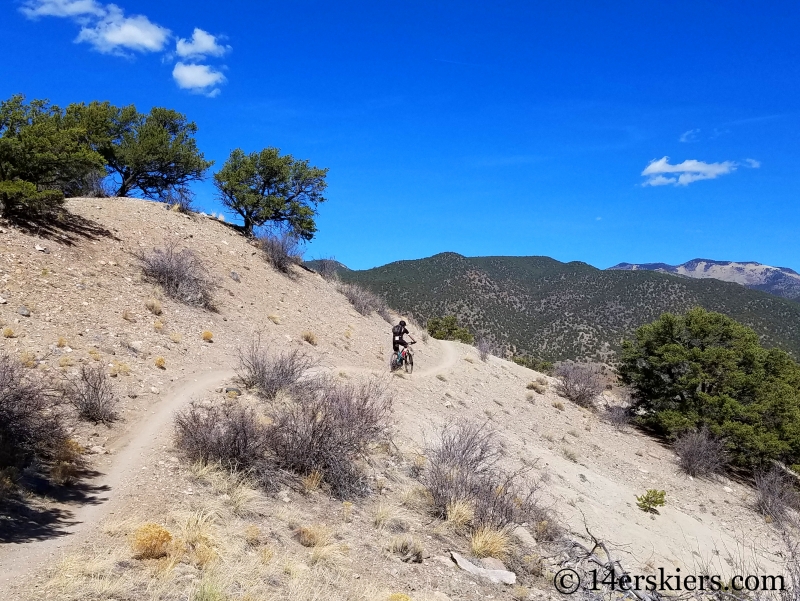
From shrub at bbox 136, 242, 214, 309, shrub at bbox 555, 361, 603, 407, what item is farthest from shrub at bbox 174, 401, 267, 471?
shrub at bbox 555, 361, 603, 407

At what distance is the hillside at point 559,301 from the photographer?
226 ft

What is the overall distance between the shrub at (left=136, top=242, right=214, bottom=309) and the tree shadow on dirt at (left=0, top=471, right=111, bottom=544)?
10.8 m

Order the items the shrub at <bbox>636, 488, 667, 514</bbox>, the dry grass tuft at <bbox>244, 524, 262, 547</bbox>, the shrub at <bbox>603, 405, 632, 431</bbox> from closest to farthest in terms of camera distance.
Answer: the dry grass tuft at <bbox>244, 524, 262, 547</bbox> → the shrub at <bbox>636, 488, 667, 514</bbox> → the shrub at <bbox>603, 405, 632, 431</bbox>

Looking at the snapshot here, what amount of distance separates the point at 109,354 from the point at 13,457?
518 cm

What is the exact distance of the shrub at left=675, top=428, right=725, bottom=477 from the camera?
17.7 meters

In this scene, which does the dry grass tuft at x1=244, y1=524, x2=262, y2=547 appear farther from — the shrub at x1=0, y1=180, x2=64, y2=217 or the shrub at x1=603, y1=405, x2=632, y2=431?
the shrub at x1=603, y1=405, x2=632, y2=431

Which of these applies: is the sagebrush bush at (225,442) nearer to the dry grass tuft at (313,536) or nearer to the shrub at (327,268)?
the dry grass tuft at (313,536)

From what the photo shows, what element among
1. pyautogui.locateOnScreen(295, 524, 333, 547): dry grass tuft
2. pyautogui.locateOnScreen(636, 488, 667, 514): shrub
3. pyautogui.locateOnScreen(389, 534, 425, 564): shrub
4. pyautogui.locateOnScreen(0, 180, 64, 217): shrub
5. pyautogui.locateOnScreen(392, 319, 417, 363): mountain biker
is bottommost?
pyautogui.locateOnScreen(636, 488, 667, 514): shrub

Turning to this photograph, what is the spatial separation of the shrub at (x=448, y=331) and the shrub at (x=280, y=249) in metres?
15.1

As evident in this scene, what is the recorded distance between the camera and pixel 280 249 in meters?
26.3

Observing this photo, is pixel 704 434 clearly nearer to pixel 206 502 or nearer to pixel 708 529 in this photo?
pixel 708 529

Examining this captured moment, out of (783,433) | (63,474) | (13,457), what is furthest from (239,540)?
(783,433)

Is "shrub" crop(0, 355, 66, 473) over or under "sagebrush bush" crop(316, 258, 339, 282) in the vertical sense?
under

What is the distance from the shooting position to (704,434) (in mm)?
19031
